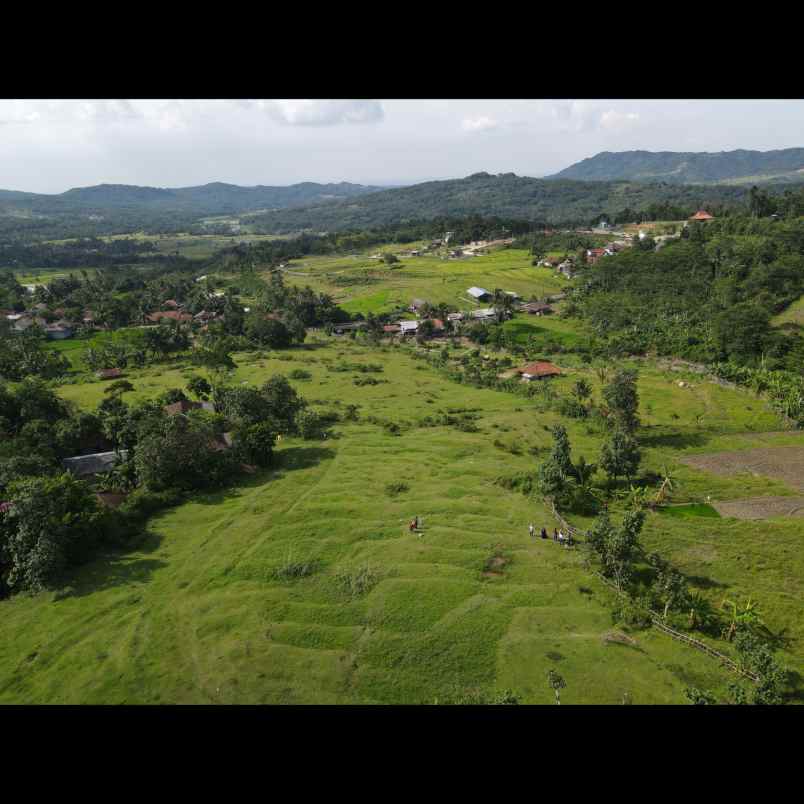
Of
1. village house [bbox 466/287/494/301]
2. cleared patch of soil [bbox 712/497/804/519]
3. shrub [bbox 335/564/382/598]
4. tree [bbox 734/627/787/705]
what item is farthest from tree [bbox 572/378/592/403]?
village house [bbox 466/287/494/301]

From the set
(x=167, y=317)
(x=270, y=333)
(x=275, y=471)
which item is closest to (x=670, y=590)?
(x=275, y=471)

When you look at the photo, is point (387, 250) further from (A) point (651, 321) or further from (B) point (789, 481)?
(B) point (789, 481)

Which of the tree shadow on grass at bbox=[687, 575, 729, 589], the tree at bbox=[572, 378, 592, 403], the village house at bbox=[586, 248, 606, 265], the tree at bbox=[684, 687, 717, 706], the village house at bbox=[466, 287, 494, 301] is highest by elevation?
the village house at bbox=[586, 248, 606, 265]

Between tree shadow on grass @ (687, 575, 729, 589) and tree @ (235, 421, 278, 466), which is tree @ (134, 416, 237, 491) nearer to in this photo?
tree @ (235, 421, 278, 466)

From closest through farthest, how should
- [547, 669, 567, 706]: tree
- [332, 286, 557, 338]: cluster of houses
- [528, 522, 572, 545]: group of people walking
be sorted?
[547, 669, 567, 706]: tree < [528, 522, 572, 545]: group of people walking < [332, 286, 557, 338]: cluster of houses

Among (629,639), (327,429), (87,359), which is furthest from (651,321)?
(87,359)

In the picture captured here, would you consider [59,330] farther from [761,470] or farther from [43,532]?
[761,470]

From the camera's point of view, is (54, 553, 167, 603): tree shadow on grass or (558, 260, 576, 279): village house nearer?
(54, 553, 167, 603): tree shadow on grass

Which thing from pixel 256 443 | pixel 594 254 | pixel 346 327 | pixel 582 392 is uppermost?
pixel 594 254

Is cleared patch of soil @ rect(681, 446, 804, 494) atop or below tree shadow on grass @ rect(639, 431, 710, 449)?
below
